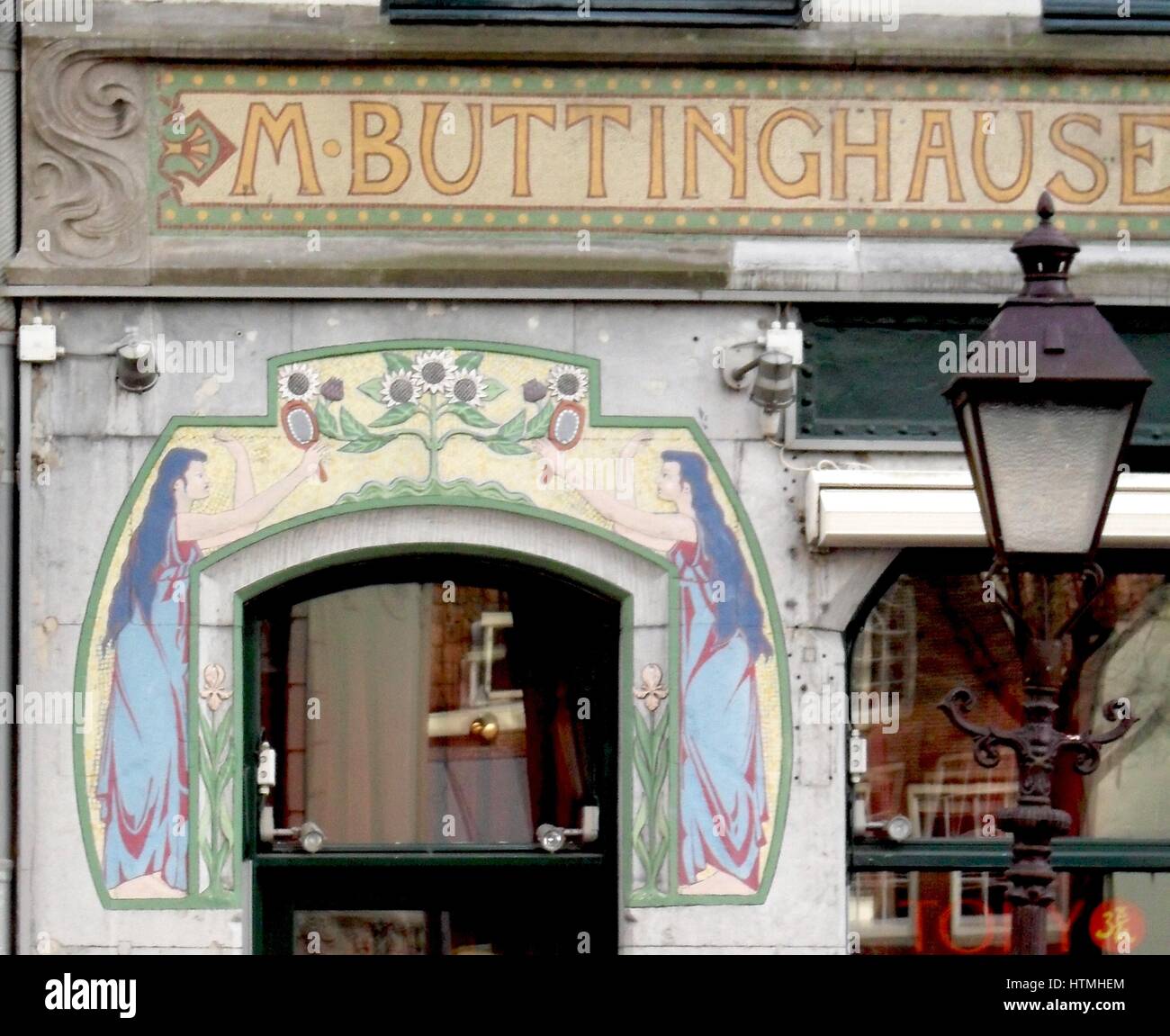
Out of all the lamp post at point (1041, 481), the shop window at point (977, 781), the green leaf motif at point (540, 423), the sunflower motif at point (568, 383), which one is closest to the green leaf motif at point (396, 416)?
the green leaf motif at point (540, 423)

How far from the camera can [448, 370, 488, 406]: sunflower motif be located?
10242 mm

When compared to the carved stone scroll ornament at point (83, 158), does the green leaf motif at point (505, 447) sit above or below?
below

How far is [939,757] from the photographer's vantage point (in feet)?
34.1

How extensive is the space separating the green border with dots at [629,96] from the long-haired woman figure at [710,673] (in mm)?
945

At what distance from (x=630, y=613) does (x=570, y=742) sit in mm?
646

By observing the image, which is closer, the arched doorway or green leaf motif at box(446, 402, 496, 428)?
green leaf motif at box(446, 402, 496, 428)

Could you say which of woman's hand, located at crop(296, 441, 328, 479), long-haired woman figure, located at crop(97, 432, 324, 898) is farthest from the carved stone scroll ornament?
woman's hand, located at crop(296, 441, 328, 479)

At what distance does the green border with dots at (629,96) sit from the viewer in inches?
406

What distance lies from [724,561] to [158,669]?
2325 millimetres

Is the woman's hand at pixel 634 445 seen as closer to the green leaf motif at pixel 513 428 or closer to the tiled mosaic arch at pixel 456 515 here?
the tiled mosaic arch at pixel 456 515

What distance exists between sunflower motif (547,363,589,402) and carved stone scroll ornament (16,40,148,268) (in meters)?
1.76

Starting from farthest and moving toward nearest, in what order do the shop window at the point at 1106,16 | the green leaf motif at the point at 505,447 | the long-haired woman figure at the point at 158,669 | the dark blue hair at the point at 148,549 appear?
1. the shop window at the point at 1106,16
2. the green leaf motif at the point at 505,447
3. the dark blue hair at the point at 148,549
4. the long-haired woman figure at the point at 158,669

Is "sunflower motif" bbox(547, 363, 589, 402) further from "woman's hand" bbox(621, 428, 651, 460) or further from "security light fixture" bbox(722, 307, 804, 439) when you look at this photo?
"security light fixture" bbox(722, 307, 804, 439)

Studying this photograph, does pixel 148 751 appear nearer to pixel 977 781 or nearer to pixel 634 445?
pixel 634 445
